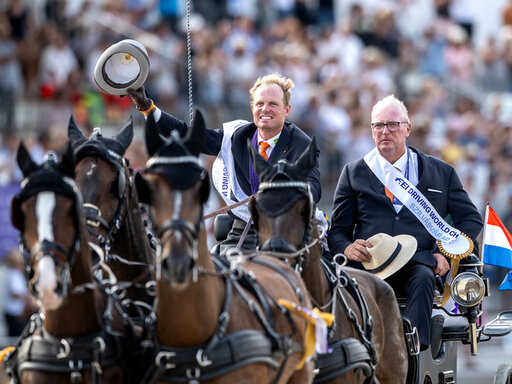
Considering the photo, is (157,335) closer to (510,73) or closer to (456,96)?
(456,96)

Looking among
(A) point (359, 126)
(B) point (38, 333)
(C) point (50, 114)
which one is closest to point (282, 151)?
(B) point (38, 333)

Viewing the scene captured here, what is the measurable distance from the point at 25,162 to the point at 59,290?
74 cm

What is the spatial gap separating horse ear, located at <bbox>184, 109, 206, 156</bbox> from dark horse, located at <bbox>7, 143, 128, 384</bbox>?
23.8 inches

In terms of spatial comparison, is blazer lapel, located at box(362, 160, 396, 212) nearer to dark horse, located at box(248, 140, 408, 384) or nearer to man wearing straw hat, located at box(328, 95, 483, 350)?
man wearing straw hat, located at box(328, 95, 483, 350)

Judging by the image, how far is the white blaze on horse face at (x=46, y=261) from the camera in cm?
498

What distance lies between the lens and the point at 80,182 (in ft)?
20.3

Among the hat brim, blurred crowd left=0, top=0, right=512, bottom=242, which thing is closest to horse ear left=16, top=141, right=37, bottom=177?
the hat brim

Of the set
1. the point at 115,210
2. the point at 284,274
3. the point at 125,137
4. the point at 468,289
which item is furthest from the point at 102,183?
the point at 468,289

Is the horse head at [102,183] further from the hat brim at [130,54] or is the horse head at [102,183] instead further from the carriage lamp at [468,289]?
A: the carriage lamp at [468,289]

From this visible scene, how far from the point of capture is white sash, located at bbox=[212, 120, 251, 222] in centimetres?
766

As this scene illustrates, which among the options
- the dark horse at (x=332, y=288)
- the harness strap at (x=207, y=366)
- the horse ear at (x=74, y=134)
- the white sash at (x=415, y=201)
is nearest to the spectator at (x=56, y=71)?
the white sash at (x=415, y=201)

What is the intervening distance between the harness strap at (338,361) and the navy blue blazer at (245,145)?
1.16m

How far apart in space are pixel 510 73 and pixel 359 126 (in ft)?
20.0

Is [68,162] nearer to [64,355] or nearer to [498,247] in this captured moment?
[64,355]
